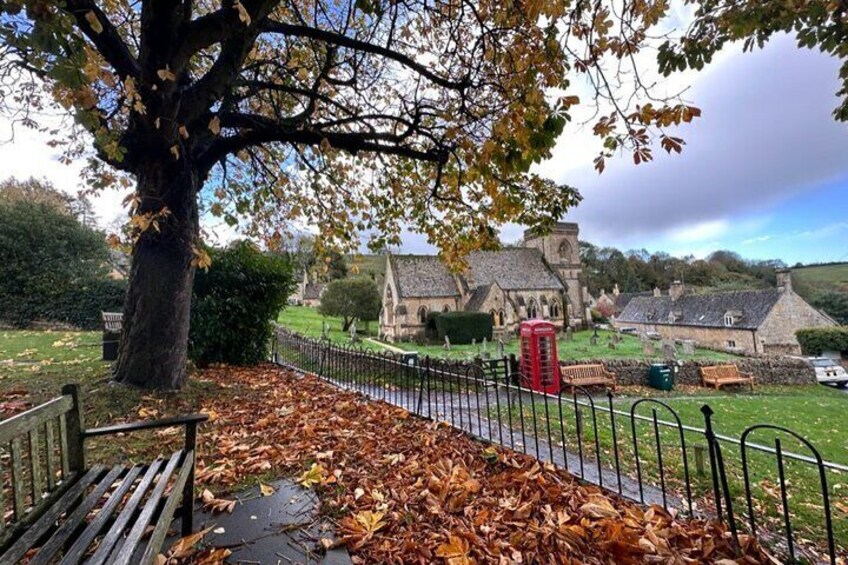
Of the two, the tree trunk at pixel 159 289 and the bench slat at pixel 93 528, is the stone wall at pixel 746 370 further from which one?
the bench slat at pixel 93 528

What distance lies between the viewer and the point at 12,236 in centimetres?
2244

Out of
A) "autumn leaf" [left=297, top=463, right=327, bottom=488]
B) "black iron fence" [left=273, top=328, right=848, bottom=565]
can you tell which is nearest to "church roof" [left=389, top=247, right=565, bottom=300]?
"black iron fence" [left=273, top=328, right=848, bottom=565]

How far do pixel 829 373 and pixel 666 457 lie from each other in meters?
28.8

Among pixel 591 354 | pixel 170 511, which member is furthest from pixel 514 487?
pixel 591 354

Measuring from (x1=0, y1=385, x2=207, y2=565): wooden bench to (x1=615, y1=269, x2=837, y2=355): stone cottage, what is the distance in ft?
131

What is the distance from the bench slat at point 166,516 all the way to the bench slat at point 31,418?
920mm

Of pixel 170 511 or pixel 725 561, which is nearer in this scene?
pixel 170 511

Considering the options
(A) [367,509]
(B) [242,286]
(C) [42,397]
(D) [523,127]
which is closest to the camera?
(A) [367,509]

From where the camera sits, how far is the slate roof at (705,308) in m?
34.4

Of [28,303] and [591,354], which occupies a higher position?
[28,303]

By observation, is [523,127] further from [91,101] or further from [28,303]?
[28,303]

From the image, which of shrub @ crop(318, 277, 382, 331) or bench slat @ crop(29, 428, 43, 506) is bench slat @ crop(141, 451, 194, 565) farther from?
shrub @ crop(318, 277, 382, 331)

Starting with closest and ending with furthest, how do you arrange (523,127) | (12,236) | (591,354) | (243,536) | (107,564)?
(107,564)
(243,536)
(523,127)
(12,236)
(591,354)

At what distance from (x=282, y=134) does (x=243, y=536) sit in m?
6.41
